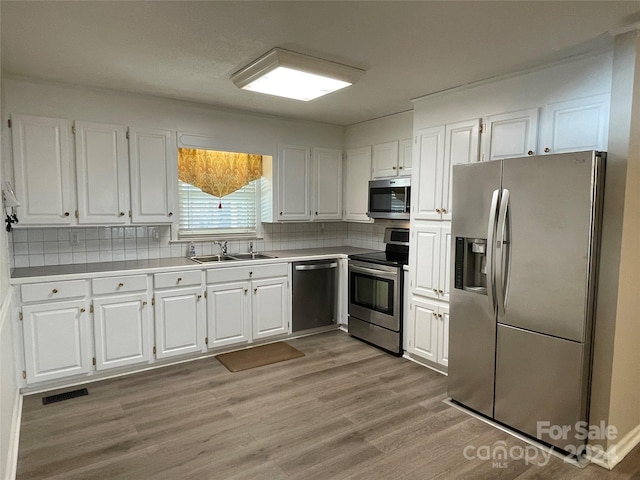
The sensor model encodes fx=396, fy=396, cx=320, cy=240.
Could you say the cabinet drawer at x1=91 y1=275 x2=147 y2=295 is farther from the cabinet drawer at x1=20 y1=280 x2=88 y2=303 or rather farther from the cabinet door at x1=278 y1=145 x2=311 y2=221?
the cabinet door at x1=278 y1=145 x2=311 y2=221

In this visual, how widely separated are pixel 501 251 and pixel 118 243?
3.37 m

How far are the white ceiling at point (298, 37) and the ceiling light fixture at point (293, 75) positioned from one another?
7cm

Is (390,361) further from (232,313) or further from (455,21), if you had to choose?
(455,21)

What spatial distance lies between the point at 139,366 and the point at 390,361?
90.5 inches

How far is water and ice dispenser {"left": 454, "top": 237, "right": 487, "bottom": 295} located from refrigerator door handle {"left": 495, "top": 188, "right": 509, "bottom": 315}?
0.80 ft

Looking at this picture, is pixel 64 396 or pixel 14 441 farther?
pixel 64 396

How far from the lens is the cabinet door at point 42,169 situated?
3.15 meters

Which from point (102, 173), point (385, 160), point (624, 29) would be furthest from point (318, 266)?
point (624, 29)

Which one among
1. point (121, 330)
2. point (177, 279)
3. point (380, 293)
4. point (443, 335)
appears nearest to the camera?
point (121, 330)

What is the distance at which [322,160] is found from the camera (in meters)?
4.88

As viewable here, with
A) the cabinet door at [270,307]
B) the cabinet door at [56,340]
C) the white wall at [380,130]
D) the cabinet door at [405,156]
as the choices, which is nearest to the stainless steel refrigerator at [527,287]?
the cabinet door at [405,156]

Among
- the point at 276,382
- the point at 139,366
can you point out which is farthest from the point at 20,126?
the point at 276,382

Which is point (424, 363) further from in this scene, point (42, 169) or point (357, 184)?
point (42, 169)

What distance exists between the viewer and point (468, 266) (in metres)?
2.92
